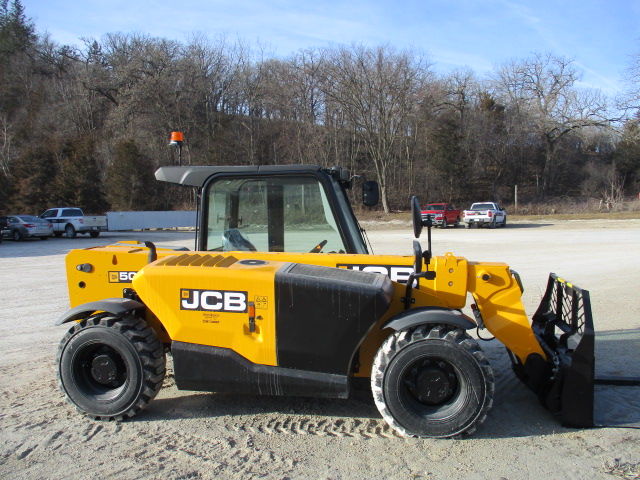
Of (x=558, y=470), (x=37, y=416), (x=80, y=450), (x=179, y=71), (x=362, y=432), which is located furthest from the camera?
(x=179, y=71)

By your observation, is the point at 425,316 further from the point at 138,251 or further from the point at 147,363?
the point at 138,251

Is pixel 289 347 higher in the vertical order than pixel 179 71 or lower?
lower

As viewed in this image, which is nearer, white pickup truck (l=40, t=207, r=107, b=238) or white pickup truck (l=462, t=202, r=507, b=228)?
white pickup truck (l=40, t=207, r=107, b=238)

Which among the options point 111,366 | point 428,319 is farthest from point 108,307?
point 428,319

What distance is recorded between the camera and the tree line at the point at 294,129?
42594mm

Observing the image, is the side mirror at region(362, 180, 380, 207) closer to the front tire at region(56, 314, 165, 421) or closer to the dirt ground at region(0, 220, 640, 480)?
the dirt ground at region(0, 220, 640, 480)

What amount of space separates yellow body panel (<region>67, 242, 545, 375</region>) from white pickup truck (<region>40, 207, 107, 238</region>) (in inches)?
1032

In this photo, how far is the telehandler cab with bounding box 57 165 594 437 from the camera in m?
3.56

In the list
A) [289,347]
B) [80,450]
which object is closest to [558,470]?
[289,347]

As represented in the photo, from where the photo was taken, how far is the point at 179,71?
47.1 m

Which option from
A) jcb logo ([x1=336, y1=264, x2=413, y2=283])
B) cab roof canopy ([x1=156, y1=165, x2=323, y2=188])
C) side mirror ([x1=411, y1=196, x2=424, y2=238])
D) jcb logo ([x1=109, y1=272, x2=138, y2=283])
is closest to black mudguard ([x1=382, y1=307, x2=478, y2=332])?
jcb logo ([x1=336, y1=264, x2=413, y2=283])

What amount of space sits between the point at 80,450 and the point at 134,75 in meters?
53.4

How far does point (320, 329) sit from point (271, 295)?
429mm

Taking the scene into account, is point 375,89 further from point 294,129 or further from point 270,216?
point 270,216
